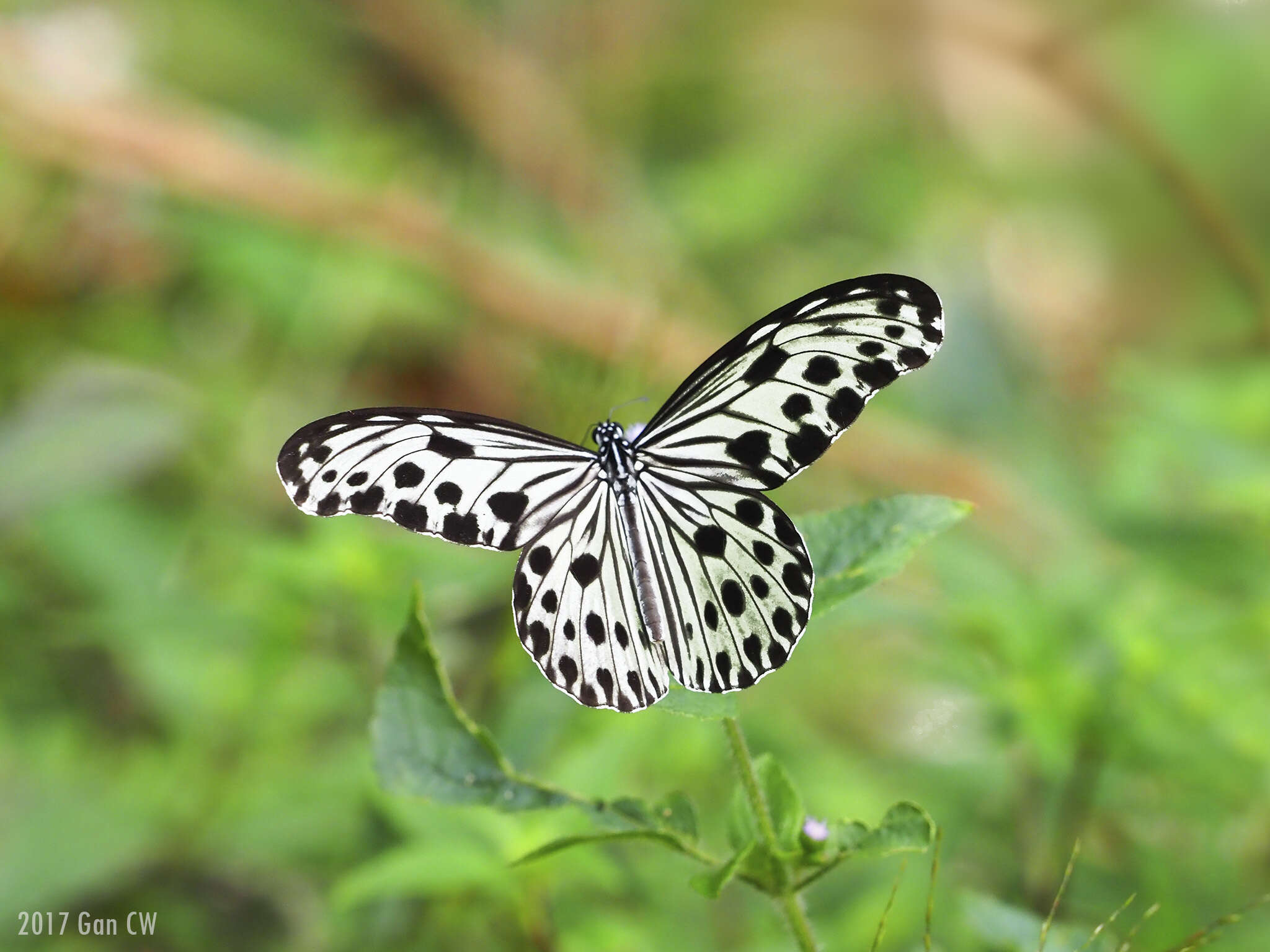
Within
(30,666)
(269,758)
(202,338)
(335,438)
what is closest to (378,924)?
(269,758)

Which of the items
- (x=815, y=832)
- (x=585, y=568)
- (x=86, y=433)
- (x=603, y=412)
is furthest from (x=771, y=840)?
(x=86, y=433)

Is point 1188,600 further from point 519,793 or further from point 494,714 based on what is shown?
point 519,793

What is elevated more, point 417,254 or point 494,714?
point 417,254

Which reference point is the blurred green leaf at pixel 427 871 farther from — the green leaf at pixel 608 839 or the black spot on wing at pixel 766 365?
the black spot on wing at pixel 766 365

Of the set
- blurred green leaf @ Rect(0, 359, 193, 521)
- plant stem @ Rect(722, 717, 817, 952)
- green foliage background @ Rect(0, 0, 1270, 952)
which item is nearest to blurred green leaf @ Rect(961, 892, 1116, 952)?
green foliage background @ Rect(0, 0, 1270, 952)

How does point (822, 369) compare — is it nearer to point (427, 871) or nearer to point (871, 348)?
point (871, 348)
